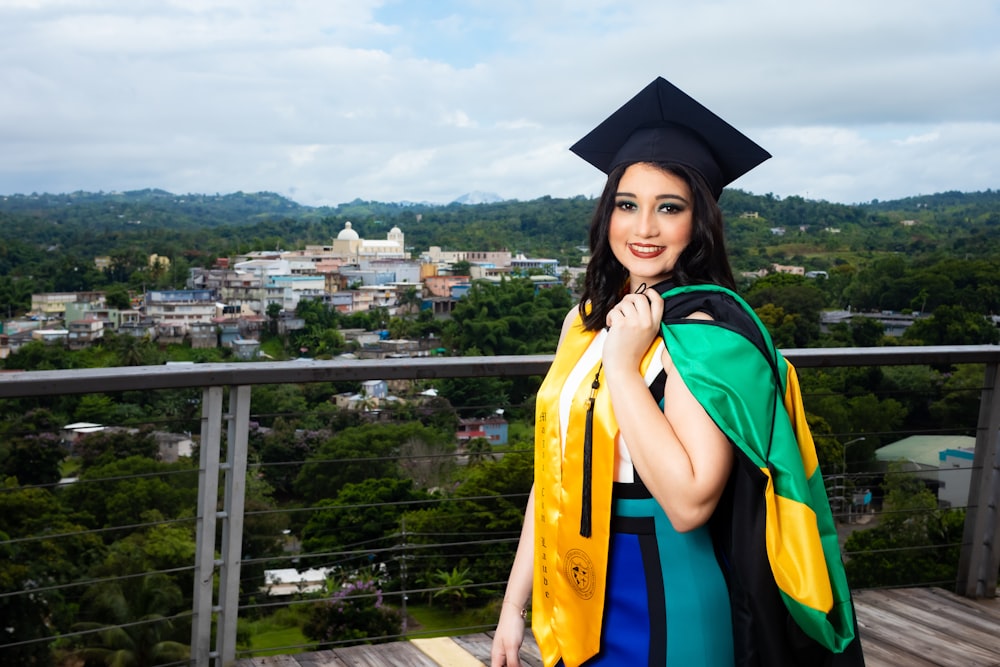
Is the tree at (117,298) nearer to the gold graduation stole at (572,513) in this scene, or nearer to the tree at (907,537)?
the tree at (907,537)

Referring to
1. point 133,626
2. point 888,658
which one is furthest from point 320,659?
point 888,658

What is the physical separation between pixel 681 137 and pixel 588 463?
15.1 inches

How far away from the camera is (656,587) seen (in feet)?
3.06

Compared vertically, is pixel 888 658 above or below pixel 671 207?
below

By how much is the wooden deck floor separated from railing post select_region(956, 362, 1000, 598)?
0.07 meters

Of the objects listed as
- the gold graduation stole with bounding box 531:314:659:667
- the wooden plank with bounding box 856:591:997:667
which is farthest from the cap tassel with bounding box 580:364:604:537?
the wooden plank with bounding box 856:591:997:667

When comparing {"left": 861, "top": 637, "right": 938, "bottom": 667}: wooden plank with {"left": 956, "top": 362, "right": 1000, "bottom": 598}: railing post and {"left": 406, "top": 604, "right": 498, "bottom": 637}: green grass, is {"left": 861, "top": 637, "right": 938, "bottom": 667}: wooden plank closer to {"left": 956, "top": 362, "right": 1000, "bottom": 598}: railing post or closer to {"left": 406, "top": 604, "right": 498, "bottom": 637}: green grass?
{"left": 956, "top": 362, "right": 1000, "bottom": 598}: railing post

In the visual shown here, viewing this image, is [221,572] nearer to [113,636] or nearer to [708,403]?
[113,636]

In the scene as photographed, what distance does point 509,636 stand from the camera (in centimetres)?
114

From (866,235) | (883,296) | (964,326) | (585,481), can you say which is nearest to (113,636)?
(585,481)

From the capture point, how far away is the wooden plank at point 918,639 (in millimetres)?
2420

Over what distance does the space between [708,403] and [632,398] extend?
0.07m

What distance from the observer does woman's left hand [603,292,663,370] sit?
91cm

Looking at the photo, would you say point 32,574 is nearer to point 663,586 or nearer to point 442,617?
point 663,586
